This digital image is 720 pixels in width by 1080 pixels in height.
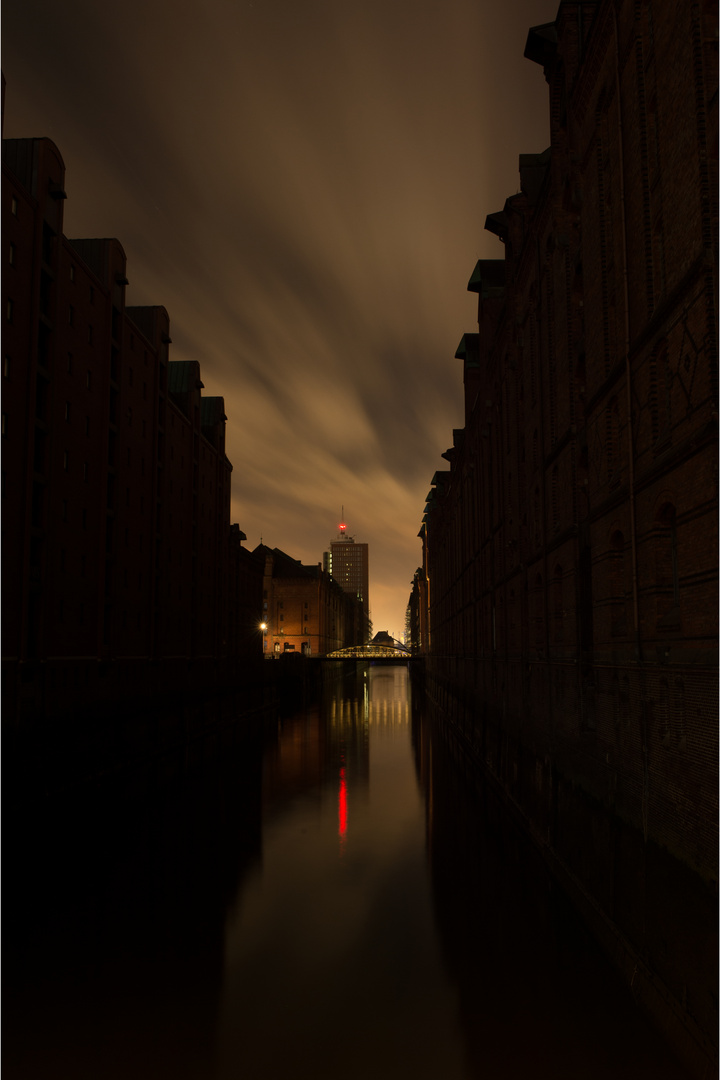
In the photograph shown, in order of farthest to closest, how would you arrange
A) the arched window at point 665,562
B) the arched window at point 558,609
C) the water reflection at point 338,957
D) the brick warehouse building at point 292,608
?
the brick warehouse building at point 292,608 < the arched window at point 558,609 < the arched window at point 665,562 < the water reflection at point 338,957

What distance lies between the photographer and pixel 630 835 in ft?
34.6

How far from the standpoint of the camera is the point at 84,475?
3041 centimetres

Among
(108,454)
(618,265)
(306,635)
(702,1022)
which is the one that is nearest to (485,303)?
(108,454)

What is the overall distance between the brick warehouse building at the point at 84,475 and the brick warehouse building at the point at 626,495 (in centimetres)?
1533

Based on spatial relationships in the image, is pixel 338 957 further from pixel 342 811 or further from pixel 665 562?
pixel 342 811

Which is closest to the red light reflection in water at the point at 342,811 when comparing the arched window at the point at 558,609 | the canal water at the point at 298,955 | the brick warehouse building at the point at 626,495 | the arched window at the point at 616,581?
the canal water at the point at 298,955

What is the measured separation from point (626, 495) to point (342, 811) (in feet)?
50.0

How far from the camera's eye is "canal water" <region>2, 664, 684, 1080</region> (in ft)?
29.5

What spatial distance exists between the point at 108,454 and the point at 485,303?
56.6 ft

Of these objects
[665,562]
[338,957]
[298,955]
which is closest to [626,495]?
[665,562]

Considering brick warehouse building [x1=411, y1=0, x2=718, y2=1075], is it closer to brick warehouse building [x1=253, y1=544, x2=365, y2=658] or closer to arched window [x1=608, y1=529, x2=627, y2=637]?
arched window [x1=608, y1=529, x2=627, y2=637]

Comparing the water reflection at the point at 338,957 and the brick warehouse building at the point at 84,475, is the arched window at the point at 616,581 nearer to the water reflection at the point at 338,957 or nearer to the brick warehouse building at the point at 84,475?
the water reflection at the point at 338,957

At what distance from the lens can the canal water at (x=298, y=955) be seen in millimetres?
8984

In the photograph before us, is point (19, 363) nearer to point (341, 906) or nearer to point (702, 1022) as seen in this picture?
point (341, 906)
